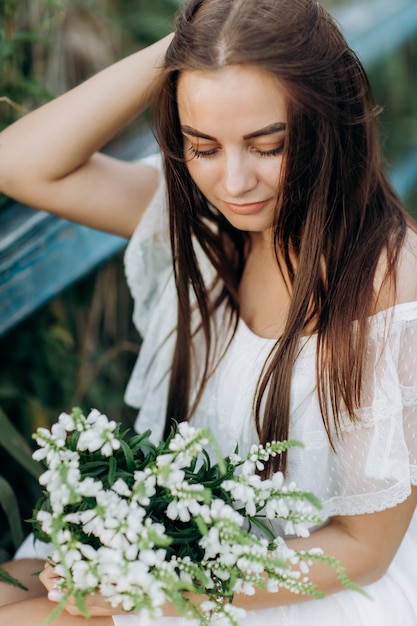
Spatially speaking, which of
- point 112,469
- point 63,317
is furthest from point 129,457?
point 63,317

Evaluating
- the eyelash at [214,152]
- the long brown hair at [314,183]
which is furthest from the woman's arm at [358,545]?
the eyelash at [214,152]

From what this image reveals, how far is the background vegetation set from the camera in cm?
209

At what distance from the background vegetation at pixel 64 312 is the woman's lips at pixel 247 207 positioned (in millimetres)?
709

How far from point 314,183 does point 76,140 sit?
58 centimetres

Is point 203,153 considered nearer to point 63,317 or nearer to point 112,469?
point 112,469

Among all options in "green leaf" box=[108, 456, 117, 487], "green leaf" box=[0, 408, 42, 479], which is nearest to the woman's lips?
"green leaf" box=[108, 456, 117, 487]

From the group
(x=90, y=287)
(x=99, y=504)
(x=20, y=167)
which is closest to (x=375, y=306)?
(x=99, y=504)

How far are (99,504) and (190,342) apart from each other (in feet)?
2.58

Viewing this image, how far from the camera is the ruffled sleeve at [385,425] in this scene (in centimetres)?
146

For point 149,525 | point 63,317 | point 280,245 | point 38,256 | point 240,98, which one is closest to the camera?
point 149,525

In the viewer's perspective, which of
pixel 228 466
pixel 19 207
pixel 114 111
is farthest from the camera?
pixel 19 207

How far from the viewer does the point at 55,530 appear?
41.8 inches

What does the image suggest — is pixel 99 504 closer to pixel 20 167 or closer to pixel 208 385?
pixel 208 385

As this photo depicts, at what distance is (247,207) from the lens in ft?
4.84
